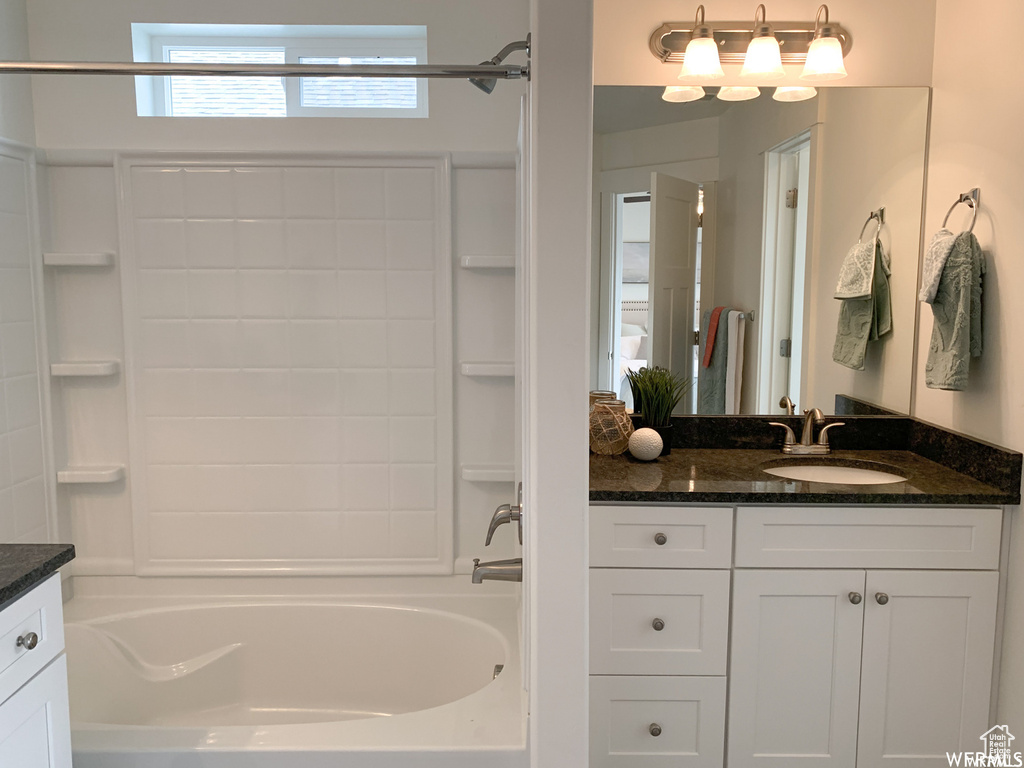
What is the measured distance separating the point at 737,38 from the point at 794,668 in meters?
1.76

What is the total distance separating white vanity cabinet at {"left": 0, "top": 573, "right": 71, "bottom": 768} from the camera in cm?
135

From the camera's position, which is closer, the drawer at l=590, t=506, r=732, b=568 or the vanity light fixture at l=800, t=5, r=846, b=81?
the drawer at l=590, t=506, r=732, b=568

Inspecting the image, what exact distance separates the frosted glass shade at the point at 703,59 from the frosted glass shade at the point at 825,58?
25 centimetres

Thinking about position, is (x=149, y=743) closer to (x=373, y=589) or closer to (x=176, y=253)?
(x=373, y=589)

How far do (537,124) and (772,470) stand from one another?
1336mm

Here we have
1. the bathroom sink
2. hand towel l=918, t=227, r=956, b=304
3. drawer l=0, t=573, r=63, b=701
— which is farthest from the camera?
the bathroom sink

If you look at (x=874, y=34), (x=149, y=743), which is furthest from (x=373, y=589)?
(x=874, y=34)

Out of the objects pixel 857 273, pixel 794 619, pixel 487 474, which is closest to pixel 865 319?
pixel 857 273

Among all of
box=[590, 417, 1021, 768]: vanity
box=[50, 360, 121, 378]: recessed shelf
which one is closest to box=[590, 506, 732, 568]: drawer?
box=[590, 417, 1021, 768]: vanity

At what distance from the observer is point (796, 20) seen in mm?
2346

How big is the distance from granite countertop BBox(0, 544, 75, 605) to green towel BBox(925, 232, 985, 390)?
2.09 meters

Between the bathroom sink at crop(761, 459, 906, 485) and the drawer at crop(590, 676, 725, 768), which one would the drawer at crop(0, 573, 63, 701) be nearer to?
the drawer at crop(590, 676, 725, 768)

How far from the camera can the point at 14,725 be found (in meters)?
1.37

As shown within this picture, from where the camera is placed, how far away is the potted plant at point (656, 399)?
7.80 feet
